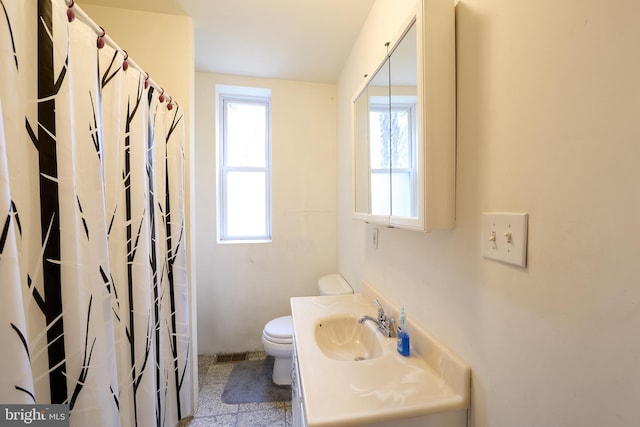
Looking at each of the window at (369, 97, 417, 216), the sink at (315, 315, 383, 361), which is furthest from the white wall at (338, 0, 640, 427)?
the sink at (315, 315, 383, 361)

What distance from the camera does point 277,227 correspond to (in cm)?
232

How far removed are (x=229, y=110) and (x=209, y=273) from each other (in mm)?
1542

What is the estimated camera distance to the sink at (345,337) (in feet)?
4.01

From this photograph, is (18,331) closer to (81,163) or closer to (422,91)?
(81,163)

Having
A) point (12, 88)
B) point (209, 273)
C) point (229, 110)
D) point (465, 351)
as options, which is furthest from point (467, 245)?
point (229, 110)

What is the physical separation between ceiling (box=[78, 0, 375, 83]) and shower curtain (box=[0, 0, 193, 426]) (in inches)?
30.9

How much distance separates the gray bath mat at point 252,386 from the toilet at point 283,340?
0.07 meters

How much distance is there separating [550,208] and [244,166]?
231 centimetres

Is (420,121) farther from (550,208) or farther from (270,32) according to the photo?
(270,32)

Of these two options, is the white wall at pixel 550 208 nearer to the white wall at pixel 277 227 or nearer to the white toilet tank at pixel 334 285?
the white toilet tank at pixel 334 285

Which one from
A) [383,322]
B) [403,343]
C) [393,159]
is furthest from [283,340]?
[393,159]

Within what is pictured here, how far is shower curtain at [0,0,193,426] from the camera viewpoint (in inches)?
21.8

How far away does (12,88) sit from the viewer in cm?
57

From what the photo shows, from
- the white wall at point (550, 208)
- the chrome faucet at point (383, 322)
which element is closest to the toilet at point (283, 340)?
the chrome faucet at point (383, 322)
